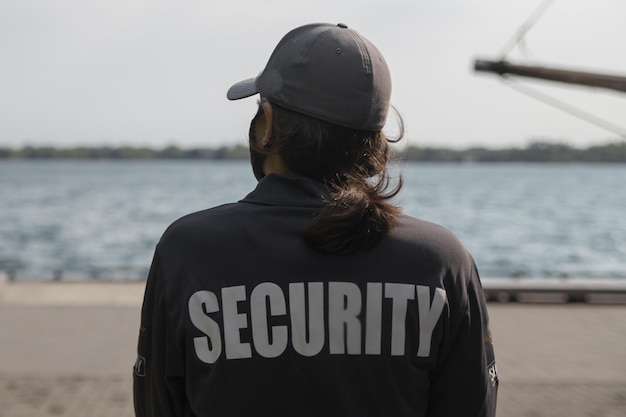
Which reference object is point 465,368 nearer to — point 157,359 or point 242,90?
point 157,359

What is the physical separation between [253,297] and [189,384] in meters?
0.22

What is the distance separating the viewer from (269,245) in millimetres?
1639

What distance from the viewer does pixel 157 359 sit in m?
1.72

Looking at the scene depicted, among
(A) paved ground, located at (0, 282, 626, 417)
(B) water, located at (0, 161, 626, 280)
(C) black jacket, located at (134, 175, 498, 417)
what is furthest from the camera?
(B) water, located at (0, 161, 626, 280)

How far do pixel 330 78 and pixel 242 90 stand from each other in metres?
0.23

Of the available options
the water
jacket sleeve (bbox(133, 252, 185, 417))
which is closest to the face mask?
jacket sleeve (bbox(133, 252, 185, 417))

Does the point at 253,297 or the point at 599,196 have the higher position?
the point at 253,297

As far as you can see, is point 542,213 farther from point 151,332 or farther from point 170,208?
point 151,332

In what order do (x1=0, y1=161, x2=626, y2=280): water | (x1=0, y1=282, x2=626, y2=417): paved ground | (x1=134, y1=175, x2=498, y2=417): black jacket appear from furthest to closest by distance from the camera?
(x1=0, y1=161, x2=626, y2=280): water → (x1=0, y1=282, x2=626, y2=417): paved ground → (x1=134, y1=175, x2=498, y2=417): black jacket

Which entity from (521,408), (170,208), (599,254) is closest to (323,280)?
(521,408)

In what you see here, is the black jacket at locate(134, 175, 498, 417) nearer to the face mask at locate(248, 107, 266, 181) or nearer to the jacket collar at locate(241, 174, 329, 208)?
the jacket collar at locate(241, 174, 329, 208)

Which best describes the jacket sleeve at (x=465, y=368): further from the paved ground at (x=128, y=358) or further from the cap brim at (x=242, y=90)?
the paved ground at (x=128, y=358)

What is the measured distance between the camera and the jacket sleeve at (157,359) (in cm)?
168

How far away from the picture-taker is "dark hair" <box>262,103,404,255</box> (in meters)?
1.63
